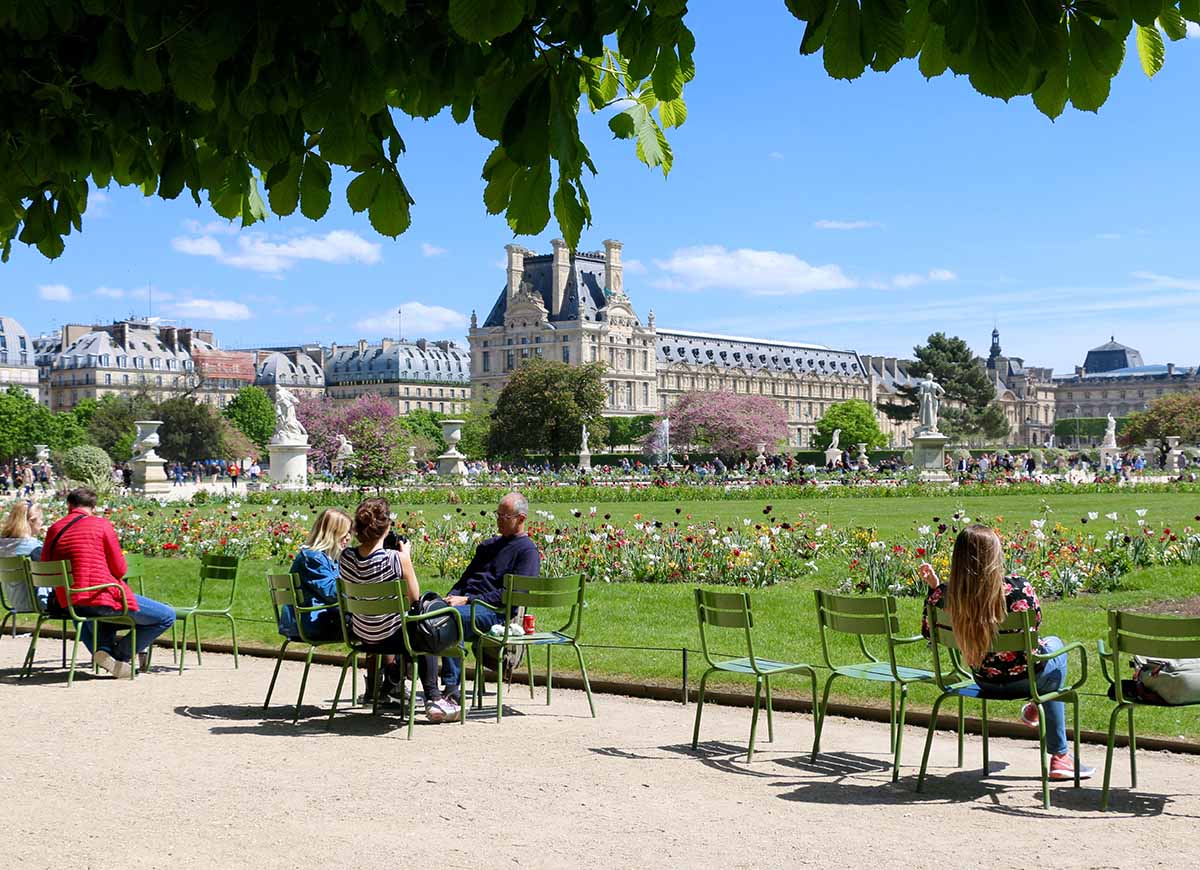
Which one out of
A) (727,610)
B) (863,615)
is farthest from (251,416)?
(863,615)

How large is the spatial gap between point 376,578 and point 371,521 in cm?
29

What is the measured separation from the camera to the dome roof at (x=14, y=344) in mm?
103188

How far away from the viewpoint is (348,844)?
476 cm

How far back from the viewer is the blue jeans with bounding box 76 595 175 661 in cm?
835

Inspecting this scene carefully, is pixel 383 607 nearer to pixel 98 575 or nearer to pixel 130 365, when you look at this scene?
pixel 98 575

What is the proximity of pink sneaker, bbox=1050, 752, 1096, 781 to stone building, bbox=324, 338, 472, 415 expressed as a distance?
119 meters

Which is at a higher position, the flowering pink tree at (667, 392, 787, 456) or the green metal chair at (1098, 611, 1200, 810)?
the flowering pink tree at (667, 392, 787, 456)

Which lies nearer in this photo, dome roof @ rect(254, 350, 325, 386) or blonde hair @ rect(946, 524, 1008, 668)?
blonde hair @ rect(946, 524, 1008, 668)

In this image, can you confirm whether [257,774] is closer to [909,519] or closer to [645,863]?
[645,863]

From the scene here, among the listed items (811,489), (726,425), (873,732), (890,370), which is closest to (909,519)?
(811,489)

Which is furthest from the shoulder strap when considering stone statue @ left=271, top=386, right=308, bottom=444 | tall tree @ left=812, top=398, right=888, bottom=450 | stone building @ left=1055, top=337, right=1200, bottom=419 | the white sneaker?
stone building @ left=1055, top=337, right=1200, bottom=419

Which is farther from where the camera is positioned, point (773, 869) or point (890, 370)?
point (890, 370)

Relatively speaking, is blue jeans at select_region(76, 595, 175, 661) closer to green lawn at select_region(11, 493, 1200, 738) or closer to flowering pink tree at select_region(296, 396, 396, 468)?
green lawn at select_region(11, 493, 1200, 738)

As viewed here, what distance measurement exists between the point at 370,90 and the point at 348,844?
106 inches
